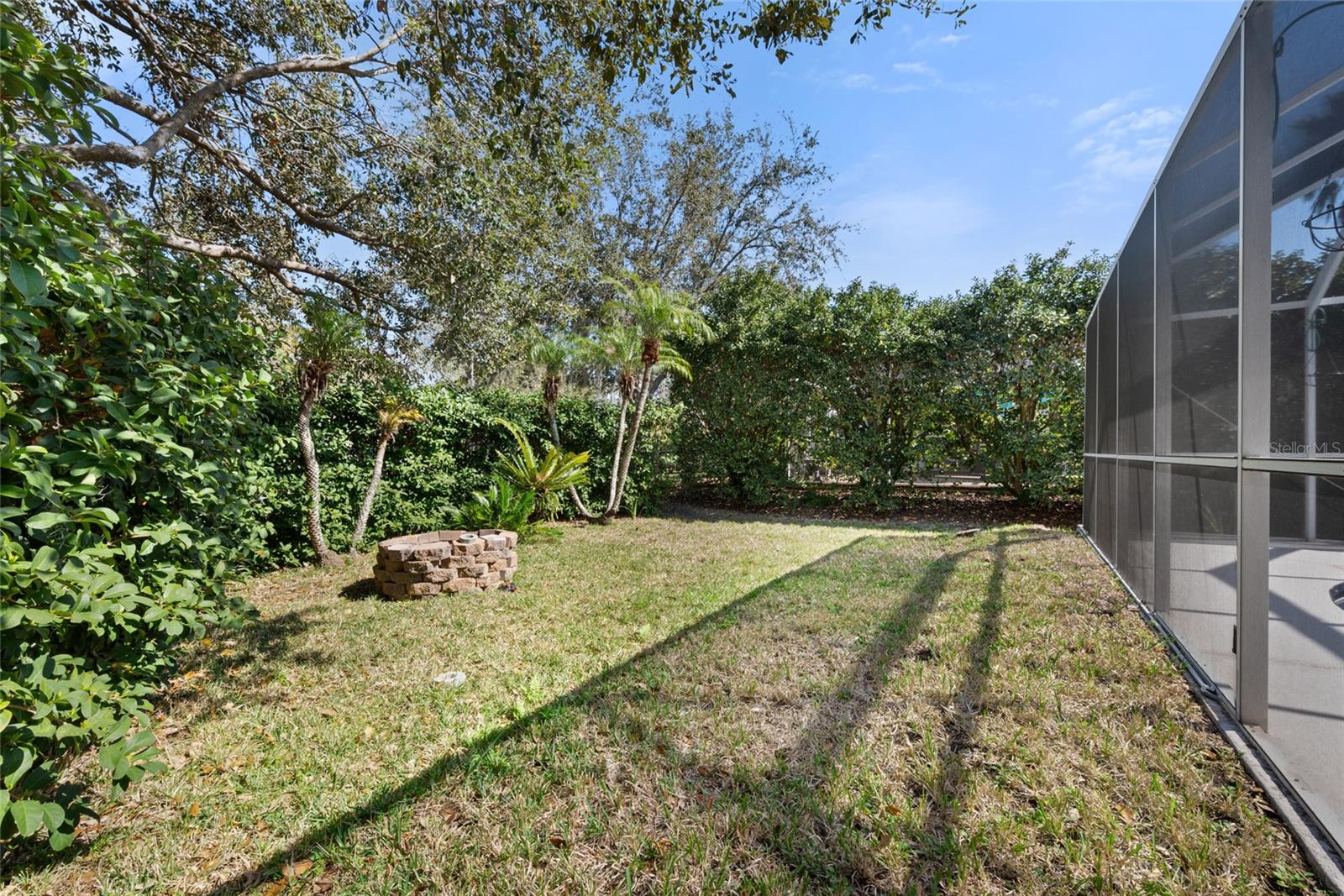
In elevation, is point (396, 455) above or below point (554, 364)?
below

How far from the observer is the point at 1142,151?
185 inches

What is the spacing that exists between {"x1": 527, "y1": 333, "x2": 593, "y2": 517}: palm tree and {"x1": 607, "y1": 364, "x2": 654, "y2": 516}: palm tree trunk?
610mm

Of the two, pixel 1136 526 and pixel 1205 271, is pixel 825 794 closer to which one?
pixel 1205 271

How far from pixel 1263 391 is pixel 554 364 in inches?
313

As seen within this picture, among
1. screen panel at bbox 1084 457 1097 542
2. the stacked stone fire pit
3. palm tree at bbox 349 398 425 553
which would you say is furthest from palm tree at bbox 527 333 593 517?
screen panel at bbox 1084 457 1097 542

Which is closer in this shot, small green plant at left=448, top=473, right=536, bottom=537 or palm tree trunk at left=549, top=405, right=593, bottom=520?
small green plant at left=448, top=473, right=536, bottom=537

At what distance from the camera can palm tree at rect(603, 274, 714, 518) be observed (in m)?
8.92

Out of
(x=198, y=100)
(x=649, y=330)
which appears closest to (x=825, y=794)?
(x=198, y=100)

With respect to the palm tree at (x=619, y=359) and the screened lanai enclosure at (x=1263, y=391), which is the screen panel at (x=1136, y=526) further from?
the palm tree at (x=619, y=359)

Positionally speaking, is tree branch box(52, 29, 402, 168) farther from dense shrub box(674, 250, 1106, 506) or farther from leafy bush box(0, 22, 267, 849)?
dense shrub box(674, 250, 1106, 506)

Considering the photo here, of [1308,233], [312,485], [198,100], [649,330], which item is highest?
[198,100]

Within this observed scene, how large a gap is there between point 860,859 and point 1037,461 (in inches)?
356

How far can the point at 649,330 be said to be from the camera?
919cm

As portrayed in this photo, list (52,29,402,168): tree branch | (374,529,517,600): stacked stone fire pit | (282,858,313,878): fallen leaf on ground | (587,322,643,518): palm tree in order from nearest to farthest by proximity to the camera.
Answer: (282,858,313,878): fallen leaf on ground < (52,29,402,168): tree branch < (374,529,517,600): stacked stone fire pit < (587,322,643,518): palm tree
